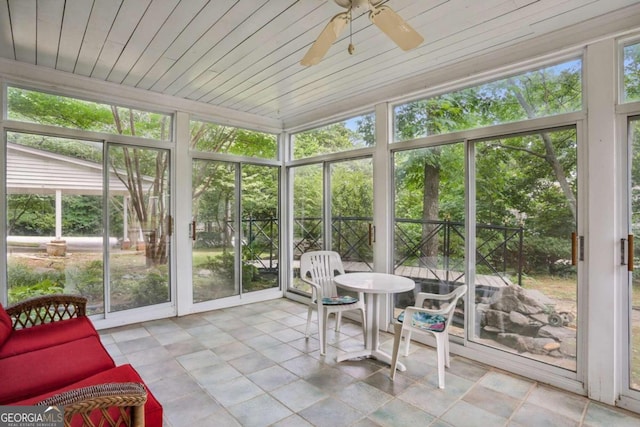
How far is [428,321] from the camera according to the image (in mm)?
2748

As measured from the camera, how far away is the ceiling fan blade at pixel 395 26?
1.78 meters

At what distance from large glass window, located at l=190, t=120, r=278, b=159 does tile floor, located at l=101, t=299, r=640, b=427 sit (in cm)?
237

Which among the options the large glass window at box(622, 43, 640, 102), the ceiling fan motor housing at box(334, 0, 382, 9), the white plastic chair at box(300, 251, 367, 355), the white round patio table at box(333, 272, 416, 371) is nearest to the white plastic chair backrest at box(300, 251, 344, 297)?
the white plastic chair at box(300, 251, 367, 355)

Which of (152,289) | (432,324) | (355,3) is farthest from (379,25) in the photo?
(152,289)

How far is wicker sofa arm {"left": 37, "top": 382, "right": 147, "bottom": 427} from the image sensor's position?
1.22 m

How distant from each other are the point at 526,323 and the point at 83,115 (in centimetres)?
475

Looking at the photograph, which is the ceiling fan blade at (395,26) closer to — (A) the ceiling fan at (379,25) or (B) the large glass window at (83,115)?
(A) the ceiling fan at (379,25)

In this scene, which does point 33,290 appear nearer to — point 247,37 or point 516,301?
point 247,37

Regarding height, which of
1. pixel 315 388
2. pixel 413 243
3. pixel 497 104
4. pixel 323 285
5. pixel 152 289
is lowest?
pixel 315 388

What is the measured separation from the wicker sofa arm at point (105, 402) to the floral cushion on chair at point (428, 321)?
1963 mm

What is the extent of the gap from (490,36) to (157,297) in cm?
436

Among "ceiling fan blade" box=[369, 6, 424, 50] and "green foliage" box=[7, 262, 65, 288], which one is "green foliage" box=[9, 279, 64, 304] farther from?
"ceiling fan blade" box=[369, 6, 424, 50]

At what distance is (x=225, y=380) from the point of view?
264 centimetres

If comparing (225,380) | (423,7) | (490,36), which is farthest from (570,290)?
(225,380)
